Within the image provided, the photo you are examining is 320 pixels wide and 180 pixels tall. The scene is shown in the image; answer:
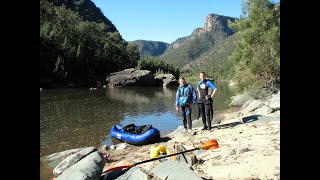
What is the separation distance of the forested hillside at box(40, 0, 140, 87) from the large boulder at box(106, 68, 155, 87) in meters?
4.67

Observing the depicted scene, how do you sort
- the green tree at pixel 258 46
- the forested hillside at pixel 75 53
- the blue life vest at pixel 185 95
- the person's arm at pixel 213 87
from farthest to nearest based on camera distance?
the forested hillside at pixel 75 53 < the green tree at pixel 258 46 < the blue life vest at pixel 185 95 < the person's arm at pixel 213 87

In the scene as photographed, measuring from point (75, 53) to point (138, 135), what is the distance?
5216cm

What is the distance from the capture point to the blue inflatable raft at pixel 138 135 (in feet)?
A: 32.1

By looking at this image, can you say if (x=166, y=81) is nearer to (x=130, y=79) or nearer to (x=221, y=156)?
(x=130, y=79)

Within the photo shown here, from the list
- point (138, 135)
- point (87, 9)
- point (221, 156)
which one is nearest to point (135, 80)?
point (138, 135)

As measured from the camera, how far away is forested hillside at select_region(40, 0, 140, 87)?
5128 centimetres

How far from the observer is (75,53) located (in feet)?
193

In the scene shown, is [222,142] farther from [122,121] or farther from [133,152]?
[122,121]

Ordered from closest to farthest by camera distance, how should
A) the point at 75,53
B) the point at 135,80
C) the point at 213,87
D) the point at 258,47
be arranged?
the point at 213,87, the point at 258,47, the point at 135,80, the point at 75,53

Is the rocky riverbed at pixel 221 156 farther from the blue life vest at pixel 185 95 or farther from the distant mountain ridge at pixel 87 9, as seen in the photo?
the distant mountain ridge at pixel 87 9

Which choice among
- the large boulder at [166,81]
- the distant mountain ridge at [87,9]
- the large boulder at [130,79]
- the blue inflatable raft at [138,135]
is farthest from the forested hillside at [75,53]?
the blue inflatable raft at [138,135]

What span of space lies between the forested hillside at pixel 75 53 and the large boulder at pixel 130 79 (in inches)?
184

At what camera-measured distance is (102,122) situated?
1548cm
